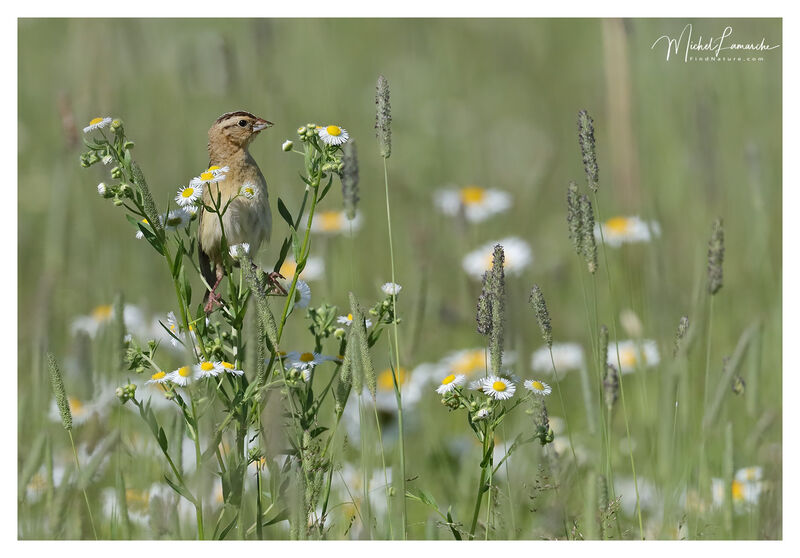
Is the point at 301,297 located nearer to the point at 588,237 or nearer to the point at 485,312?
the point at 485,312

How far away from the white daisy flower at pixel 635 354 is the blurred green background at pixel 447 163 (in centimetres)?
7

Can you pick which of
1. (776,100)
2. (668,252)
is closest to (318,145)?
(776,100)

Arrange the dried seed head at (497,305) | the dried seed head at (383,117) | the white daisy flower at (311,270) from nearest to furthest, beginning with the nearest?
1. the dried seed head at (497,305)
2. the dried seed head at (383,117)
3. the white daisy flower at (311,270)

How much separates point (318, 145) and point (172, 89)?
6.20ft

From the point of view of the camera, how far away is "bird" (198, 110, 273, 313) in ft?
8.26

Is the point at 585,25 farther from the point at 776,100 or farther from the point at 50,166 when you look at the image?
the point at 50,166

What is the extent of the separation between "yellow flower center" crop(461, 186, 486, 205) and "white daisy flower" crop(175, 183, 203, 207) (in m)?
2.13

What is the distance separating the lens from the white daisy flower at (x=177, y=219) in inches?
82.8

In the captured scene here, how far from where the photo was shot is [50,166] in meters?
3.64

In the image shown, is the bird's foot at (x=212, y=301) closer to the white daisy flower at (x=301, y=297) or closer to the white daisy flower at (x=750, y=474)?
the white daisy flower at (x=301, y=297)

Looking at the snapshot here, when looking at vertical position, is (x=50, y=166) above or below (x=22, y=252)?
above
